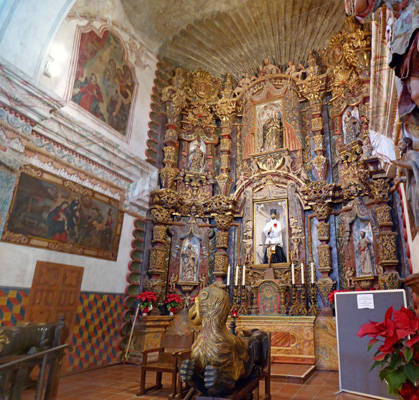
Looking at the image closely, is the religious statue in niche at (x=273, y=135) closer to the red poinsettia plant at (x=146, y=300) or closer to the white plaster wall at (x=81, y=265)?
the white plaster wall at (x=81, y=265)

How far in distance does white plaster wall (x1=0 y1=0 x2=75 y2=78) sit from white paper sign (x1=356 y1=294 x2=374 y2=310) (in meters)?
7.51

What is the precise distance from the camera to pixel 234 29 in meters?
11.1

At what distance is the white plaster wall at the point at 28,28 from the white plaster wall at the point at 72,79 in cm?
26

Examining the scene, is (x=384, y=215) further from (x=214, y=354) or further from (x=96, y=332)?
(x=96, y=332)

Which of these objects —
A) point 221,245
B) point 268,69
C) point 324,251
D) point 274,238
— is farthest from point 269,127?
point 324,251

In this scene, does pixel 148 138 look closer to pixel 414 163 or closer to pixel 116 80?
pixel 116 80

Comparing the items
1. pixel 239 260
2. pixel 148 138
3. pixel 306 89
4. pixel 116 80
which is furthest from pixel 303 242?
pixel 116 80

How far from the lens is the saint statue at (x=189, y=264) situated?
9898 mm

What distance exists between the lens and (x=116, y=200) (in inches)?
354

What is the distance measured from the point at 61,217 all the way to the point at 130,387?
148 inches

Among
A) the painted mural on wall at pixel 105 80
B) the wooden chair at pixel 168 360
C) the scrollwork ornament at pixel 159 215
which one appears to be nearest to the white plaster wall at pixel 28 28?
the painted mural on wall at pixel 105 80

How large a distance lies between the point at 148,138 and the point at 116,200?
2.67 m

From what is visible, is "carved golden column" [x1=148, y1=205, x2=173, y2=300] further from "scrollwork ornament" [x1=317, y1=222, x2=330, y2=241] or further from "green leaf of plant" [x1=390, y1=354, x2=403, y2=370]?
"green leaf of plant" [x1=390, y1=354, x2=403, y2=370]

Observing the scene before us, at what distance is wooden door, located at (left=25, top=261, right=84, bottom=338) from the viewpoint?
645cm
